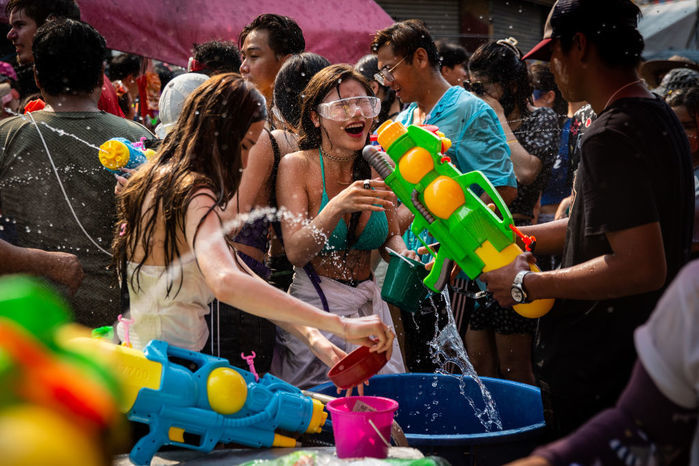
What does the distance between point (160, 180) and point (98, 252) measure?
49.0 inches

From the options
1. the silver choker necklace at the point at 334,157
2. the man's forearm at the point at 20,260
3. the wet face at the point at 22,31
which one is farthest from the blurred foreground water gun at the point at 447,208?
the wet face at the point at 22,31

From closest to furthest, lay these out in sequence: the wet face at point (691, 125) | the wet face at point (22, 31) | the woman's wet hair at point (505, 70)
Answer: the wet face at point (691, 125), the wet face at point (22, 31), the woman's wet hair at point (505, 70)

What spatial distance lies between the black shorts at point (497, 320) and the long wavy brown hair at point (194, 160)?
87.2 inches

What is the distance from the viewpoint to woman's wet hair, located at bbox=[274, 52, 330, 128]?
3480 millimetres

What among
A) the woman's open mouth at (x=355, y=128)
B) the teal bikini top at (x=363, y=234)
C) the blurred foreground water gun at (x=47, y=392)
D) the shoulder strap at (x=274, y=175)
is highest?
the blurred foreground water gun at (x=47, y=392)

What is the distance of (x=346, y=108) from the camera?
3.12 meters

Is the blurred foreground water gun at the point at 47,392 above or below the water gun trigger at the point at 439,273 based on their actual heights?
above

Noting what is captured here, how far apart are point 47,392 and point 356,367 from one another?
1401mm

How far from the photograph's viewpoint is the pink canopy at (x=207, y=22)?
5512 mm

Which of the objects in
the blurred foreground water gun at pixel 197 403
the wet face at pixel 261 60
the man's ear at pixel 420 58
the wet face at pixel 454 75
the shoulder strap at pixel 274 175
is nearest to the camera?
the blurred foreground water gun at pixel 197 403

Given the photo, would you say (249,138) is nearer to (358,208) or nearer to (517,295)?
(358,208)

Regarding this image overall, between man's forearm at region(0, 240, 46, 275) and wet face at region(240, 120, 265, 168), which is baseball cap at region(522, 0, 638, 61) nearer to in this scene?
wet face at region(240, 120, 265, 168)

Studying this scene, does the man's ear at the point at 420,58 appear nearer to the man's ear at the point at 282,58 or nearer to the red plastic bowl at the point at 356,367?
the man's ear at the point at 282,58

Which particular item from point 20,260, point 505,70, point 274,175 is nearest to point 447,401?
point 274,175
